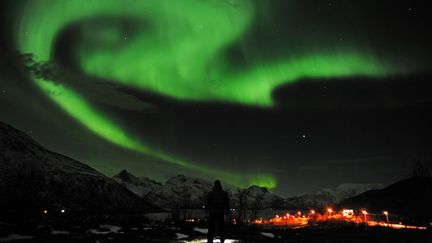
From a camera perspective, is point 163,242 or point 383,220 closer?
point 163,242

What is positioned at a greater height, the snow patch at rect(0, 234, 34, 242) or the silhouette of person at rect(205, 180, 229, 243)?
the silhouette of person at rect(205, 180, 229, 243)

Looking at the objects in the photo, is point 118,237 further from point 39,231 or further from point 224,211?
point 224,211

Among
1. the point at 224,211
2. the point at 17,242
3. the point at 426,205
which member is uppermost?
the point at 426,205

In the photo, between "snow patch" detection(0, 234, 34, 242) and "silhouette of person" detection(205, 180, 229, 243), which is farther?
"silhouette of person" detection(205, 180, 229, 243)

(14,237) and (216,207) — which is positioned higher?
(216,207)

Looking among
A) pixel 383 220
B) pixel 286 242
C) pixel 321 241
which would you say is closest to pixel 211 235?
pixel 286 242

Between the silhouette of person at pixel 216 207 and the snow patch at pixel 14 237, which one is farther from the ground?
the silhouette of person at pixel 216 207

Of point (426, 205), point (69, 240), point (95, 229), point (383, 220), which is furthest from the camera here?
point (426, 205)

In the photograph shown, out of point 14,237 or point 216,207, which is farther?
point 216,207

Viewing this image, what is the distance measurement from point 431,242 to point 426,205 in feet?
597

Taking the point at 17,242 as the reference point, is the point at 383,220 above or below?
above

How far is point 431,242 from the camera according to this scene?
1898 centimetres

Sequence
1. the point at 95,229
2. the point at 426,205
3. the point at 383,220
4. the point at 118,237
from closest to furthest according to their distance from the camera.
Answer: the point at 118,237
the point at 95,229
the point at 383,220
the point at 426,205

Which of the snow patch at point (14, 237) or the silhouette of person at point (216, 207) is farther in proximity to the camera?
the silhouette of person at point (216, 207)
